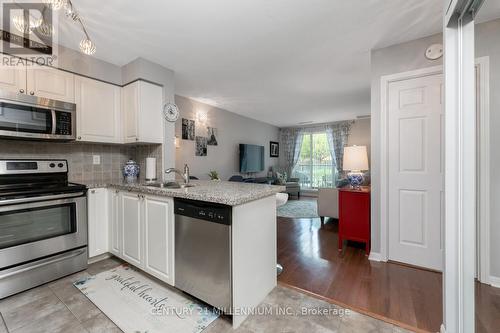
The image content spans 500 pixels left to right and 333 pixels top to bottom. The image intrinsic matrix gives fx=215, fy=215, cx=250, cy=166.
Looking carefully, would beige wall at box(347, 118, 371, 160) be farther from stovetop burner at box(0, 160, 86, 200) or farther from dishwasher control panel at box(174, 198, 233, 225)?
stovetop burner at box(0, 160, 86, 200)

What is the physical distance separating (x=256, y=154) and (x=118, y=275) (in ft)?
15.4

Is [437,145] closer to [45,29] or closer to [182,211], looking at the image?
[182,211]

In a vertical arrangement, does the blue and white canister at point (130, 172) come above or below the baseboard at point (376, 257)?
above

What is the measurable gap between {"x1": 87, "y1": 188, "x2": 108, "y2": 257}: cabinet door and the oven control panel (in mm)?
398

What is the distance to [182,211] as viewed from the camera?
5.49 feet

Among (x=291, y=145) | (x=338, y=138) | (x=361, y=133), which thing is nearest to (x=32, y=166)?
(x=291, y=145)

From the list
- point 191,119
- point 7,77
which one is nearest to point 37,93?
point 7,77

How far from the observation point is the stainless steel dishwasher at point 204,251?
1.46 meters

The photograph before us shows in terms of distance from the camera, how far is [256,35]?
2.14 m

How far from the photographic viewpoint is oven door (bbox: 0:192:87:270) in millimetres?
1771

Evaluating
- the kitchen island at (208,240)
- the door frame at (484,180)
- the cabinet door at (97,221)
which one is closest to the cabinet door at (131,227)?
the kitchen island at (208,240)

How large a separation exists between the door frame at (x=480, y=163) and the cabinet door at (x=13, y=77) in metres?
3.63

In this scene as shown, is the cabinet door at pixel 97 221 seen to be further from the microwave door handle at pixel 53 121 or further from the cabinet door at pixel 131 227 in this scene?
the microwave door handle at pixel 53 121

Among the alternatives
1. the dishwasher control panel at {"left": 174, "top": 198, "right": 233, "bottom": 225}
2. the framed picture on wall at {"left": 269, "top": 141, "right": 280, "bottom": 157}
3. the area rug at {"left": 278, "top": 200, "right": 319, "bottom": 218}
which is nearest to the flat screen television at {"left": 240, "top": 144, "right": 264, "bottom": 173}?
the framed picture on wall at {"left": 269, "top": 141, "right": 280, "bottom": 157}
